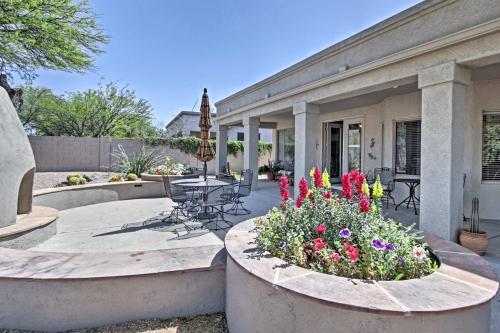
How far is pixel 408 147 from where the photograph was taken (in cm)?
814

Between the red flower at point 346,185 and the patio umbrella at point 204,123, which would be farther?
the patio umbrella at point 204,123

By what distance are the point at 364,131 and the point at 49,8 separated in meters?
10.9

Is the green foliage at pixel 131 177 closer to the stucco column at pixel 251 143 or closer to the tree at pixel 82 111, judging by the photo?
the stucco column at pixel 251 143

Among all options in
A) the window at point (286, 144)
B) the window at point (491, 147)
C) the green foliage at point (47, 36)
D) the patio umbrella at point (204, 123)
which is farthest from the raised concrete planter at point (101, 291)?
the window at point (286, 144)

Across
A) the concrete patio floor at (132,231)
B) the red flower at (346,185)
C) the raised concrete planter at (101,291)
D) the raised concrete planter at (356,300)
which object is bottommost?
the concrete patio floor at (132,231)

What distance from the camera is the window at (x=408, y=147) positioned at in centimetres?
791

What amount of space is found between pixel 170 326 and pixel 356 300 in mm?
1745

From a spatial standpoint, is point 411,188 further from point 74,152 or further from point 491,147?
point 74,152

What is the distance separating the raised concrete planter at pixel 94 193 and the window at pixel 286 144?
6792mm

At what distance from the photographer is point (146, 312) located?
270cm

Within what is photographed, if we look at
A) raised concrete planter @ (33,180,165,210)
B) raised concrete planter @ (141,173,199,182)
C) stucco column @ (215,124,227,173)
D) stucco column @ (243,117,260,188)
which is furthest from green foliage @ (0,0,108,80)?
stucco column @ (243,117,260,188)

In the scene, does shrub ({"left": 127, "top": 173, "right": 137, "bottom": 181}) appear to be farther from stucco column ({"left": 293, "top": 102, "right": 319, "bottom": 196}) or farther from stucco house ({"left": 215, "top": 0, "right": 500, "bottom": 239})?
stucco column ({"left": 293, "top": 102, "right": 319, "bottom": 196})

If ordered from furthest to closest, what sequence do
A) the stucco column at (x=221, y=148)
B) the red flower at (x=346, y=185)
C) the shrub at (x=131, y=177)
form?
1. the stucco column at (x=221, y=148)
2. the shrub at (x=131, y=177)
3. the red flower at (x=346, y=185)

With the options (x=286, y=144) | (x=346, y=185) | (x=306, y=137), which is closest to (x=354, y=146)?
(x=306, y=137)
